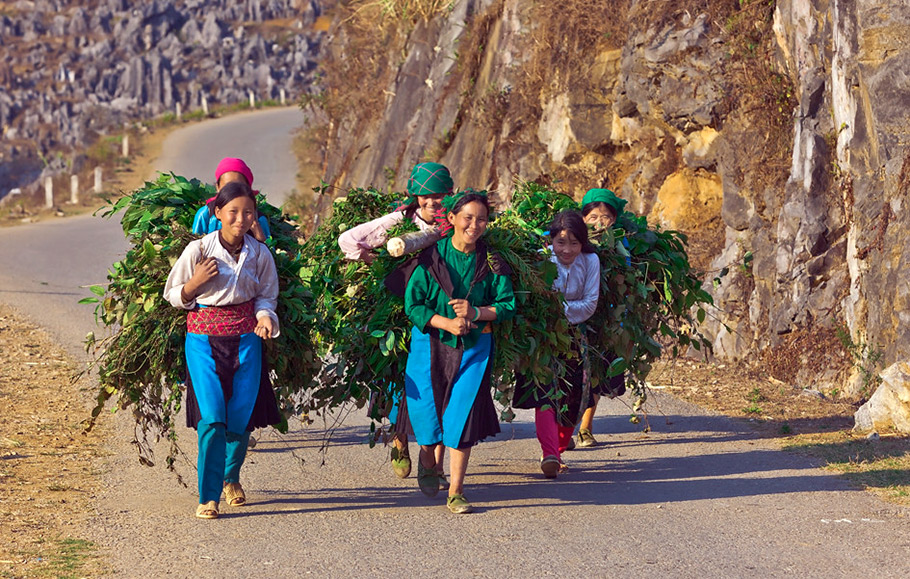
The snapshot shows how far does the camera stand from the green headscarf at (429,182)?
7.58 meters

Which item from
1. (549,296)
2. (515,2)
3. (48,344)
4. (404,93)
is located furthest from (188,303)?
(404,93)

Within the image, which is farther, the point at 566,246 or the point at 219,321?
the point at 566,246

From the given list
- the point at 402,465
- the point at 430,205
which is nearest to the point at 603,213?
the point at 430,205

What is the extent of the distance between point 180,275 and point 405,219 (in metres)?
1.70

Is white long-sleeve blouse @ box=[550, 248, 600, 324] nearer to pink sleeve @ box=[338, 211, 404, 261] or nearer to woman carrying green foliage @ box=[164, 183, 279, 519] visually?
pink sleeve @ box=[338, 211, 404, 261]

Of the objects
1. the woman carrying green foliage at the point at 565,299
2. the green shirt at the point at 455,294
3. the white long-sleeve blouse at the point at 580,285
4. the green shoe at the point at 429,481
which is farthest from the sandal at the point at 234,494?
the white long-sleeve blouse at the point at 580,285

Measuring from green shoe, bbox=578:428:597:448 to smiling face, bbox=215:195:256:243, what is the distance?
142 inches

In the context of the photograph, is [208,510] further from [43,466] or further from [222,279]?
[43,466]

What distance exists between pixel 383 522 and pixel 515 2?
13499 millimetres

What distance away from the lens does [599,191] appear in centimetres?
840

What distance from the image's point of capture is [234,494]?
681 centimetres

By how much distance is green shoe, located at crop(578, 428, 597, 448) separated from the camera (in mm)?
8945

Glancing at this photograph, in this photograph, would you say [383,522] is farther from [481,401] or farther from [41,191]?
[41,191]

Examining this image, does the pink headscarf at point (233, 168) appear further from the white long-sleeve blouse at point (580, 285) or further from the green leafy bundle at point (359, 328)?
the white long-sleeve blouse at point (580, 285)
